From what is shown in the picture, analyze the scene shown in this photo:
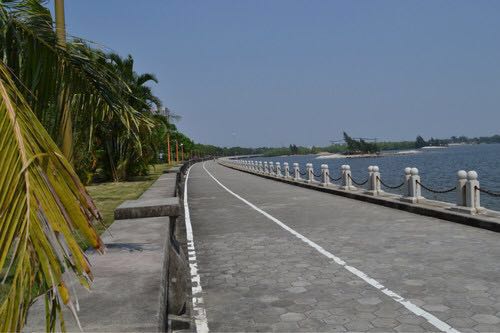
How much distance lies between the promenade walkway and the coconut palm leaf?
3509 mm

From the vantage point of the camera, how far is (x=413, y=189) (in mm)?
15406

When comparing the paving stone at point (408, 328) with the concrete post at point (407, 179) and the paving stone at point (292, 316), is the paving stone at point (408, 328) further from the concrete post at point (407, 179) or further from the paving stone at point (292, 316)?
the concrete post at point (407, 179)

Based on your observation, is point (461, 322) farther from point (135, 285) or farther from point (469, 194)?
point (469, 194)

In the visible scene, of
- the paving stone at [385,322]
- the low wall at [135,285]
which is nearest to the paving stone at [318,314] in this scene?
the paving stone at [385,322]

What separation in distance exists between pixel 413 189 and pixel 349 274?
8.83 m

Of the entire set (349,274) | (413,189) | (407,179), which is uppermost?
(407,179)

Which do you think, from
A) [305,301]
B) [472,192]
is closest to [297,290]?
[305,301]

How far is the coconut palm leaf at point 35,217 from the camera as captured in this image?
1880 mm

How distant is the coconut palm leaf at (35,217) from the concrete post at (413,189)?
Result: 14.2 m

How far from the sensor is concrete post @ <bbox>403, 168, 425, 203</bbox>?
1534 centimetres

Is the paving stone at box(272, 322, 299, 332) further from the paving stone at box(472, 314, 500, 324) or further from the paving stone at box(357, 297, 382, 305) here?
the paving stone at box(472, 314, 500, 324)

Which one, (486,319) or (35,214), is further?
(486,319)

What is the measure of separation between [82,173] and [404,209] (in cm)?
2047

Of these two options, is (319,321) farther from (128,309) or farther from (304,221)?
(304,221)
